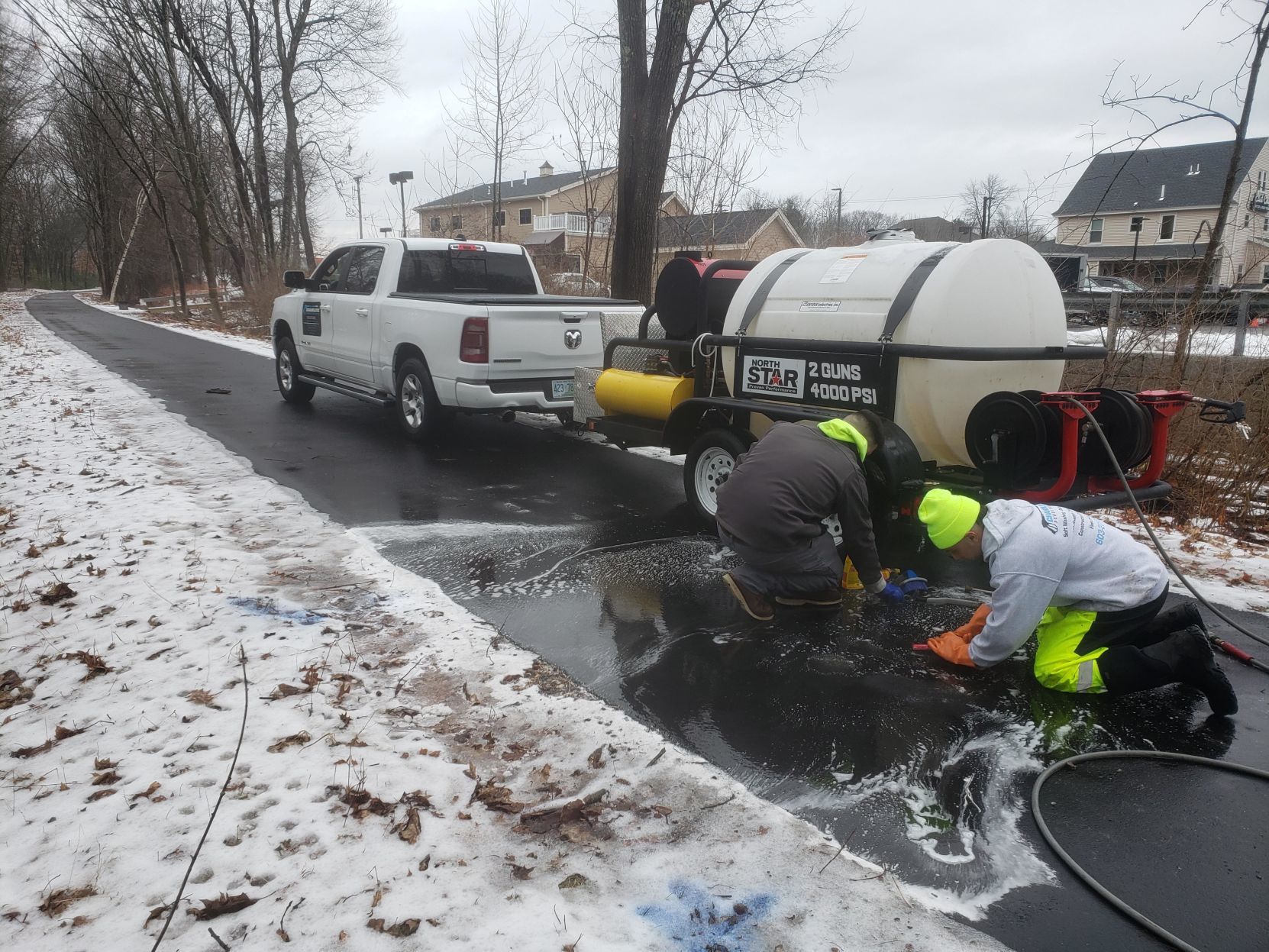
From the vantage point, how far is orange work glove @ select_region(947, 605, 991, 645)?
165 inches

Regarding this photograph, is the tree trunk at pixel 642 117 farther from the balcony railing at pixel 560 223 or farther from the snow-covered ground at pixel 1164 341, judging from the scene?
the balcony railing at pixel 560 223

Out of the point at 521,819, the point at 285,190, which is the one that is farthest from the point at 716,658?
the point at 285,190

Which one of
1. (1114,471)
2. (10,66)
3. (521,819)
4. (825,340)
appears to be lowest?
(521,819)

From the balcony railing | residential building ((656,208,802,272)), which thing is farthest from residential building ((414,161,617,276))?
residential building ((656,208,802,272))

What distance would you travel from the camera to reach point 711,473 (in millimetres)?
6535

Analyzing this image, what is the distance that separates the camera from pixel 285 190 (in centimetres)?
3062

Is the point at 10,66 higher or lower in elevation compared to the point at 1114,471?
higher

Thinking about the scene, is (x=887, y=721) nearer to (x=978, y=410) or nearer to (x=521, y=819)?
(x=521, y=819)

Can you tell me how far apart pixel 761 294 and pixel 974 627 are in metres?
2.86

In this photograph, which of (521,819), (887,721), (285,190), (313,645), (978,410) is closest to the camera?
(521,819)

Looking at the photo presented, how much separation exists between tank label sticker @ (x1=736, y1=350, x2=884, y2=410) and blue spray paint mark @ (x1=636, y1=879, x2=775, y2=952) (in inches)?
137

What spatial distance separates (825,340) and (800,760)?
3.07m

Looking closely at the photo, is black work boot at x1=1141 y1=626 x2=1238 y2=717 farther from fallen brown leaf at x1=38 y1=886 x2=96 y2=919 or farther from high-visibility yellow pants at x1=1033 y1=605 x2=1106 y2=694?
fallen brown leaf at x1=38 y1=886 x2=96 y2=919

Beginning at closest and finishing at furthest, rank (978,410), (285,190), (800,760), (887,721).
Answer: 1. (800,760)
2. (887,721)
3. (978,410)
4. (285,190)
